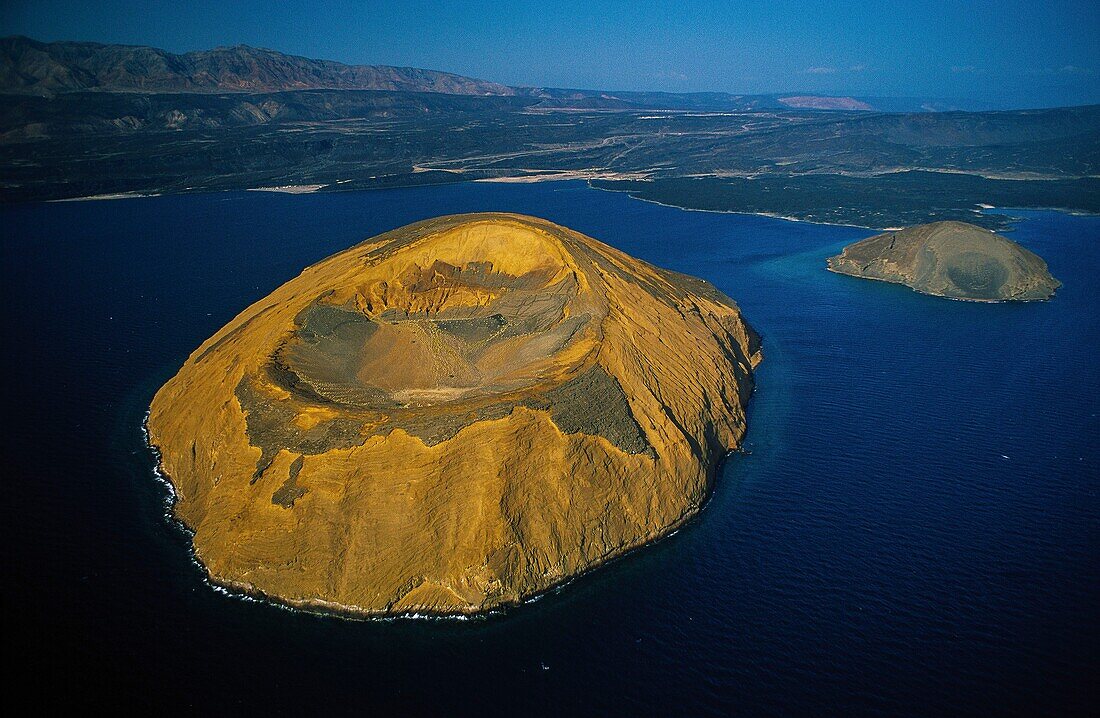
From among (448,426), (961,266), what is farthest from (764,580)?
(961,266)

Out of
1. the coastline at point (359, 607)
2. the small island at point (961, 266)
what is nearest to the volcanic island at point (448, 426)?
the coastline at point (359, 607)

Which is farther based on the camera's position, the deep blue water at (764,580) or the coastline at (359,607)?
the coastline at (359,607)

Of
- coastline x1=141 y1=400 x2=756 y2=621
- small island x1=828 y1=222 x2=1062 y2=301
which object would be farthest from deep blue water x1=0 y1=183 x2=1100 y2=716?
small island x1=828 y1=222 x2=1062 y2=301

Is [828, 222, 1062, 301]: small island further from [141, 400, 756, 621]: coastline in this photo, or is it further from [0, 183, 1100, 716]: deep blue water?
[141, 400, 756, 621]: coastline

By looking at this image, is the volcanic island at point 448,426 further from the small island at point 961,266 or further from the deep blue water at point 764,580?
the small island at point 961,266

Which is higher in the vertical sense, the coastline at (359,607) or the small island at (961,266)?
the small island at (961,266)

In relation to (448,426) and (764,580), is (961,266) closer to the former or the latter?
(764,580)

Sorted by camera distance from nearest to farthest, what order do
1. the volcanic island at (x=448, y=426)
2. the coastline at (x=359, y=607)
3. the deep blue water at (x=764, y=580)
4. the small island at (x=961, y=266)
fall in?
the deep blue water at (x=764, y=580)
the coastline at (x=359, y=607)
the volcanic island at (x=448, y=426)
the small island at (x=961, y=266)
